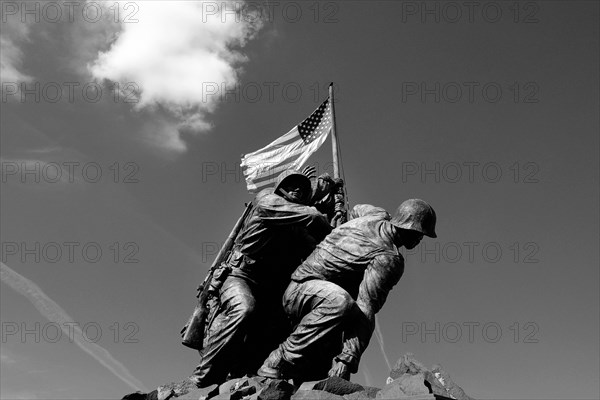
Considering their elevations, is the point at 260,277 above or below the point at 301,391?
above

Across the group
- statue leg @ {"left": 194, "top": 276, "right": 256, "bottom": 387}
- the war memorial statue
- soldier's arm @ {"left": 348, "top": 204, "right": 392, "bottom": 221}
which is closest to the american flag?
soldier's arm @ {"left": 348, "top": 204, "right": 392, "bottom": 221}

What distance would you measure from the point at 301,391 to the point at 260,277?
9.11 ft

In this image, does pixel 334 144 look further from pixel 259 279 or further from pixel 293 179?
pixel 259 279

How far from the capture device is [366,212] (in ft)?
33.3

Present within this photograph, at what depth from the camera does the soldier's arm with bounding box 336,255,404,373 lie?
812cm

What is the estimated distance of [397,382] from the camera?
6824 mm

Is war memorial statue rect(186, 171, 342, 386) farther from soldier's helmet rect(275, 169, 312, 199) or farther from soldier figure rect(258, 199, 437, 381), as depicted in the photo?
soldier figure rect(258, 199, 437, 381)

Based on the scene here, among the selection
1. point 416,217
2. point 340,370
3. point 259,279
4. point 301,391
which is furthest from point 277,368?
point 416,217

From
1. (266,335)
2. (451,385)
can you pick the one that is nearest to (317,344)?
(266,335)

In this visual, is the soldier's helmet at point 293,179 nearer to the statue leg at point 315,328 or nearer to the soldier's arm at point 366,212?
the soldier's arm at point 366,212

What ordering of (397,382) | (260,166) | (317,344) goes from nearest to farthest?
(397,382)
(317,344)
(260,166)

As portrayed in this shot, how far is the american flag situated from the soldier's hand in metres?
6.54

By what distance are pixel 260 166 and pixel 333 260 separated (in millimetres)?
5887

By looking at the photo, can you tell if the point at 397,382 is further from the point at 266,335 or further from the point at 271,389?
the point at 266,335
